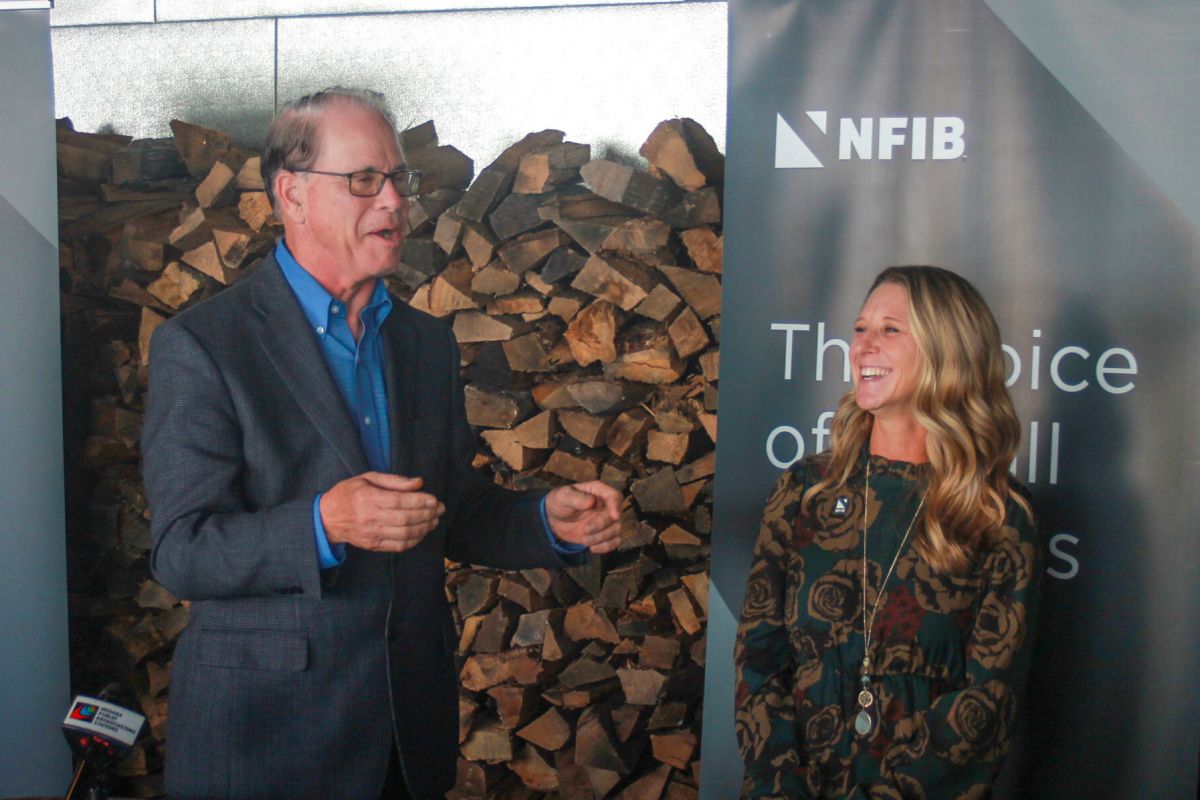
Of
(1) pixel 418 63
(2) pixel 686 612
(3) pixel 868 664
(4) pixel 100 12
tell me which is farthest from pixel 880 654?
(4) pixel 100 12

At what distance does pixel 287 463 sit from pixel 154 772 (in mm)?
1804

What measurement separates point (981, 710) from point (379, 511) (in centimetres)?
116

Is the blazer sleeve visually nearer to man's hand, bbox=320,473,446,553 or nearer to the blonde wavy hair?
man's hand, bbox=320,473,446,553

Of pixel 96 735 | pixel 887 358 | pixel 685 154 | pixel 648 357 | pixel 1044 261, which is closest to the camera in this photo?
pixel 96 735

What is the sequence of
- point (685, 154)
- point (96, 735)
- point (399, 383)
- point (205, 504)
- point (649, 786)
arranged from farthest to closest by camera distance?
point (649, 786), point (685, 154), point (399, 383), point (96, 735), point (205, 504)

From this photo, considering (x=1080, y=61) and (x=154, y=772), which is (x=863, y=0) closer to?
(x=1080, y=61)

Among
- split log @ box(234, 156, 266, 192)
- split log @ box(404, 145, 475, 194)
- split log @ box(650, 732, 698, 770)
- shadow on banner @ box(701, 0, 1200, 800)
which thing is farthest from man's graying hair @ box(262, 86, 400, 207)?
split log @ box(650, 732, 698, 770)

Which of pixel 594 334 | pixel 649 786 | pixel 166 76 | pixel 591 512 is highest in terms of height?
pixel 166 76

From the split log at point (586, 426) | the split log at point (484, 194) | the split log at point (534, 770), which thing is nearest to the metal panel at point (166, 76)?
Answer: the split log at point (484, 194)

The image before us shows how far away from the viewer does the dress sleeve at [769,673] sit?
7.13 feet

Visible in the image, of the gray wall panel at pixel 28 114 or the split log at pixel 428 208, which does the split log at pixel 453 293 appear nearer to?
the split log at pixel 428 208

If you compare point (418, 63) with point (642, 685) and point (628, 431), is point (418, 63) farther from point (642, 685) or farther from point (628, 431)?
point (642, 685)

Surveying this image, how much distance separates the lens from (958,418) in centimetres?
225

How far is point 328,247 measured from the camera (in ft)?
7.92
